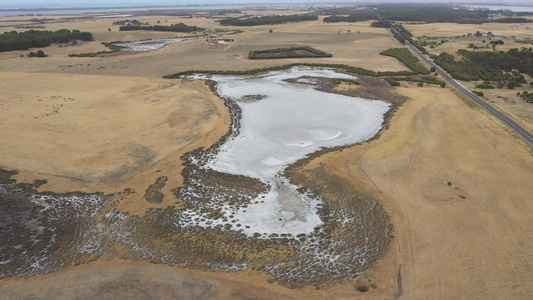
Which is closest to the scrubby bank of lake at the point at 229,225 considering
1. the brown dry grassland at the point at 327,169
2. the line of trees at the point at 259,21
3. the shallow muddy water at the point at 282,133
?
the shallow muddy water at the point at 282,133

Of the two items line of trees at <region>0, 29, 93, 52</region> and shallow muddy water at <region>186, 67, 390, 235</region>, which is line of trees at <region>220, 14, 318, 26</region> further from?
shallow muddy water at <region>186, 67, 390, 235</region>

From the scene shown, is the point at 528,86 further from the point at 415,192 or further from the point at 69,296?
the point at 69,296

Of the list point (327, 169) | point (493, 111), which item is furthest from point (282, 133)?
point (493, 111)

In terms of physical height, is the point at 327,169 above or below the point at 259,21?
below

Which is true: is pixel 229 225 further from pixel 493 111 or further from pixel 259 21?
pixel 259 21

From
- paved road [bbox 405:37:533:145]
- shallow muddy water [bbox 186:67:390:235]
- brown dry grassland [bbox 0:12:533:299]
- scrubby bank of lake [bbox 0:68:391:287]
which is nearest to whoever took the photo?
brown dry grassland [bbox 0:12:533:299]

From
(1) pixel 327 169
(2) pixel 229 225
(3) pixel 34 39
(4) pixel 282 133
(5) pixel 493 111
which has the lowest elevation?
(2) pixel 229 225

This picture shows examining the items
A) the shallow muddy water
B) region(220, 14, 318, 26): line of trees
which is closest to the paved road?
the shallow muddy water

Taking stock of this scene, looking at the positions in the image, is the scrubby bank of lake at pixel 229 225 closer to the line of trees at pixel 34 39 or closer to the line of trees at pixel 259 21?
the line of trees at pixel 34 39
